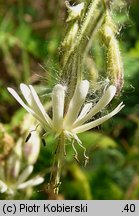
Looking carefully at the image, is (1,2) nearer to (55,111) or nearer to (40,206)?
(40,206)

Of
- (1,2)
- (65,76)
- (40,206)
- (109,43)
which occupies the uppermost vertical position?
(1,2)

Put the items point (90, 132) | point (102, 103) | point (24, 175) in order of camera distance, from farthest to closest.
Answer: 1. point (90, 132)
2. point (24, 175)
3. point (102, 103)

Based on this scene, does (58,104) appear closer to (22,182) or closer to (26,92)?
(26,92)

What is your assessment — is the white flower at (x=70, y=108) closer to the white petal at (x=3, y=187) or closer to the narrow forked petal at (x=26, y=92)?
the narrow forked petal at (x=26, y=92)

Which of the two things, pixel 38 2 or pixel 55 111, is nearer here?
pixel 55 111

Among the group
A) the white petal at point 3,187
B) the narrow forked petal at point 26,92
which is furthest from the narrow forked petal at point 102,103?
the white petal at point 3,187

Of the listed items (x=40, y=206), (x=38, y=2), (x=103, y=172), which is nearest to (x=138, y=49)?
(x=103, y=172)

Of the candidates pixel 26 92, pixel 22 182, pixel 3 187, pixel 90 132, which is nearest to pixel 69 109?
pixel 26 92
